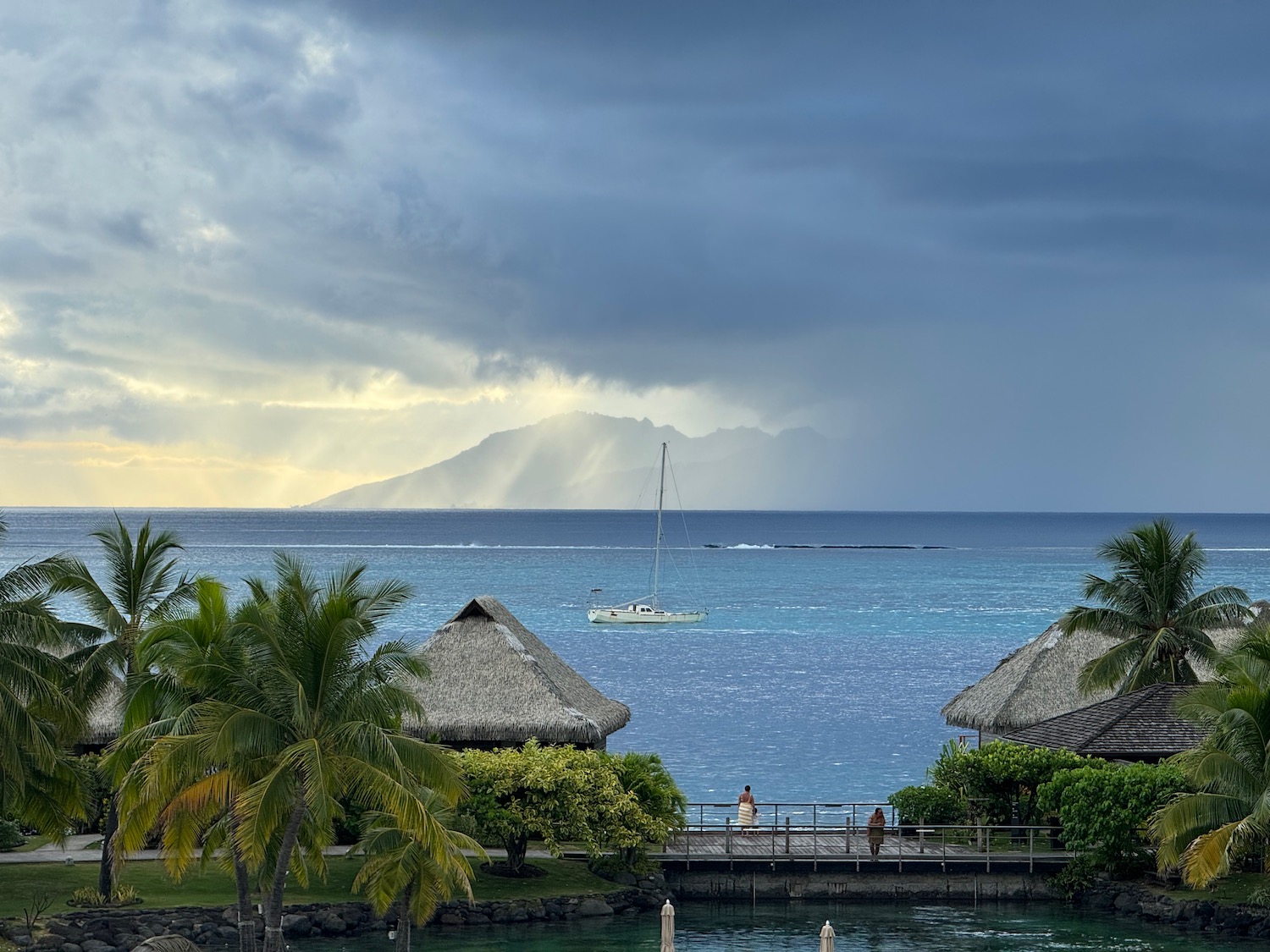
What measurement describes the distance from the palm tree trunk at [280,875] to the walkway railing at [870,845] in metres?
11.6

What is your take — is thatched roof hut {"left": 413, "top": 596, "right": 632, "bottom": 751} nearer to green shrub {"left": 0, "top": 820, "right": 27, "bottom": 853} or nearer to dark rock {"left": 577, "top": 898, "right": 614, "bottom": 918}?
dark rock {"left": 577, "top": 898, "right": 614, "bottom": 918}

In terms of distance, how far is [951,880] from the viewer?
33.3 m

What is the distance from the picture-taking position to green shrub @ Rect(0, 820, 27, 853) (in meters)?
32.4

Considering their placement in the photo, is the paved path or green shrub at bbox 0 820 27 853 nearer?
the paved path

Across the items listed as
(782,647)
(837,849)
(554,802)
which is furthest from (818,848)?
(782,647)

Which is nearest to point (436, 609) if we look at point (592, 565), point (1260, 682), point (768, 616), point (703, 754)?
point (768, 616)

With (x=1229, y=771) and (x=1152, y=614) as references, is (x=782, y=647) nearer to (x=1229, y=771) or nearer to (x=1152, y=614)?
(x=1152, y=614)

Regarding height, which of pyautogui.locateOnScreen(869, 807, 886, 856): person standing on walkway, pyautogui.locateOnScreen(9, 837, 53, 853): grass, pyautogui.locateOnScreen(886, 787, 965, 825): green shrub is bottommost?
pyautogui.locateOnScreen(9, 837, 53, 853): grass

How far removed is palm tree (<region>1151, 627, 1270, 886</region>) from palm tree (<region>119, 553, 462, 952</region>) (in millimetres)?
13750

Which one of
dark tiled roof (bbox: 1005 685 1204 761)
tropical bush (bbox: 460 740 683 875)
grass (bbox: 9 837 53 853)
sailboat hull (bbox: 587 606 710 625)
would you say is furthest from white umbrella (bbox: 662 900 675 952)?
sailboat hull (bbox: 587 606 710 625)

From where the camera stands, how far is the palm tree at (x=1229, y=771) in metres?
26.7

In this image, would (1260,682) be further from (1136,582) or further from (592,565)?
(592,565)

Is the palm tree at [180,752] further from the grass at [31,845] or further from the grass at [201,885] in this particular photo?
the grass at [31,845]

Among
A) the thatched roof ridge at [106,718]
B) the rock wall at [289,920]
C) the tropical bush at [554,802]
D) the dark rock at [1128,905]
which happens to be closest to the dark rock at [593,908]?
the rock wall at [289,920]
